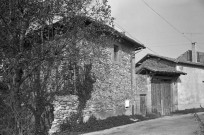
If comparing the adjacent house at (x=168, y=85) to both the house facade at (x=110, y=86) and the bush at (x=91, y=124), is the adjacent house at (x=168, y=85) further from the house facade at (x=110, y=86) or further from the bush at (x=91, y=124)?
the bush at (x=91, y=124)

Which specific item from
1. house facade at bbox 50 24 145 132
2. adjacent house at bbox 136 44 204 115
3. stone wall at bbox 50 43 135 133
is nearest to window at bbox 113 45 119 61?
house facade at bbox 50 24 145 132

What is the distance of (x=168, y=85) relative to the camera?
20500 mm

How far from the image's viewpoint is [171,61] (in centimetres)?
2248

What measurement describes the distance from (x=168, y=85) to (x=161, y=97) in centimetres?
169

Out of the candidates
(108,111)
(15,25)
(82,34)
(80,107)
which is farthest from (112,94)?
(15,25)

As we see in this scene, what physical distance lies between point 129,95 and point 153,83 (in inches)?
94.1

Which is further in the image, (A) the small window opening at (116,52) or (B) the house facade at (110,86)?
(A) the small window opening at (116,52)

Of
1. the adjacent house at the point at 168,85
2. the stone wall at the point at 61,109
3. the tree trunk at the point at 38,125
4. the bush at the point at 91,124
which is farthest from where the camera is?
the adjacent house at the point at 168,85

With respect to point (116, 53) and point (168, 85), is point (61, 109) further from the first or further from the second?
point (168, 85)

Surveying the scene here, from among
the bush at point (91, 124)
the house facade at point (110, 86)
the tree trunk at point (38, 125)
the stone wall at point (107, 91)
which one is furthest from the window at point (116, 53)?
the tree trunk at point (38, 125)

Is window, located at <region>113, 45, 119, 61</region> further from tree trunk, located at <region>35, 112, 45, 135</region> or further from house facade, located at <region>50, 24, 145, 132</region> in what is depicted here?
tree trunk, located at <region>35, 112, 45, 135</region>

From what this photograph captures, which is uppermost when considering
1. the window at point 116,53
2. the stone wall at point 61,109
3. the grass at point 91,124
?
the window at point 116,53

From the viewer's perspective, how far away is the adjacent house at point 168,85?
59.4 ft

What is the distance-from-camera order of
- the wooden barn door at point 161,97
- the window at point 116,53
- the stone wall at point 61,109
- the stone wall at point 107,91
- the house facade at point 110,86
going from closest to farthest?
the stone wall at point 61,109, the stone wall at point 107,91, the house facade at point 110,86, the window at point 116,53, the wooden barn door at point 161,97
